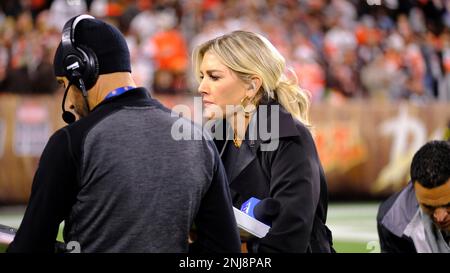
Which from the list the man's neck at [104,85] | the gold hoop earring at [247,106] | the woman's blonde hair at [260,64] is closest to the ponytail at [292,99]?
the woman's blonde hair at [260,64]

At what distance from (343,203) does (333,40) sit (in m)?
3.26

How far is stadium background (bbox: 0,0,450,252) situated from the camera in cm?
1034

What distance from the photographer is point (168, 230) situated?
2.41 meters

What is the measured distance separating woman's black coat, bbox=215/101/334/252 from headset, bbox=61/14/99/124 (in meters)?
0.88

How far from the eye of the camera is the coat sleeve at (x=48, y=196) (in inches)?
89.4

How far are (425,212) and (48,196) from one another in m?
2.00

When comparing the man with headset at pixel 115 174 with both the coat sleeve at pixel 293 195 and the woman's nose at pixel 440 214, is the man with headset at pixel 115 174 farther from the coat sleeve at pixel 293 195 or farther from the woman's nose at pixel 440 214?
the woman's nose at pixel 440 214

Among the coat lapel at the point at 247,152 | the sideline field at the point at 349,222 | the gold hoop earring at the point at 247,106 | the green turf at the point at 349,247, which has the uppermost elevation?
the gold hoop earring at the point at 247,106

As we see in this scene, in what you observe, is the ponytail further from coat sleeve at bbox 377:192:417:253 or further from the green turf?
the green turf

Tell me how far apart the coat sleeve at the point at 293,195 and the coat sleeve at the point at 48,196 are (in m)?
0.92

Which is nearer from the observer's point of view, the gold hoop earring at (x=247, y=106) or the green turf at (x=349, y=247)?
the gold hoop earring at (x=247, y=106)

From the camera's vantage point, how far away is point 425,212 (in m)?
3.63

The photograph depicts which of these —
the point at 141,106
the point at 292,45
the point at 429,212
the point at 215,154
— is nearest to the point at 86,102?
the point at 141,106

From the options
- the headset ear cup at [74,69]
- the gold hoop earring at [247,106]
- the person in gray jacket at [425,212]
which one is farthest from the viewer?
the person in gray jacket at [425,212]
